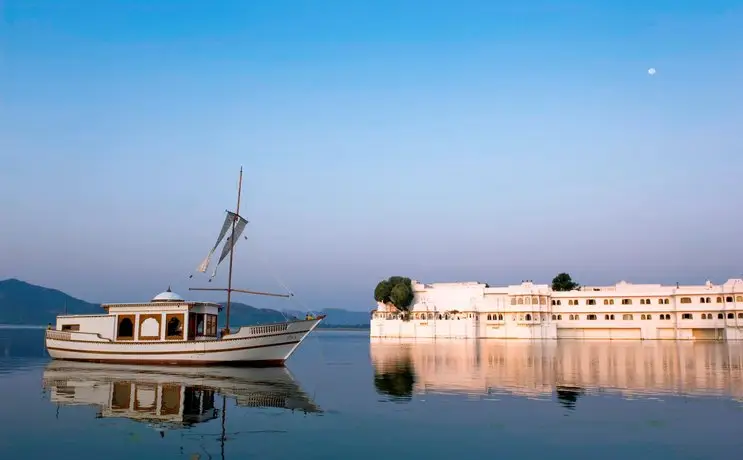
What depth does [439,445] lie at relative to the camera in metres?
13.8

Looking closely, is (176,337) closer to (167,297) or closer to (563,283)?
(167,297)

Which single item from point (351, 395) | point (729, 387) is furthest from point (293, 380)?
point (729, 387)

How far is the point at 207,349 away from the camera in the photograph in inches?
1377

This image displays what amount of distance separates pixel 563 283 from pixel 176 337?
88.6 metres

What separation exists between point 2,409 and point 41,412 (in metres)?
1.75

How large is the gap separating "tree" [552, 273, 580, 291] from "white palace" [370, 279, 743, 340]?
14713 millimetres

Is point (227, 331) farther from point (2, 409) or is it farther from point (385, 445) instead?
point (385, 445)

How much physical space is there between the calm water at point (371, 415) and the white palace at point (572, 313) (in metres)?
58.7

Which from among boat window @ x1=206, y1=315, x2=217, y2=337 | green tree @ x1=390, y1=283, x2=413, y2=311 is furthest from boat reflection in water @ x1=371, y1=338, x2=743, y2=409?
green tree @ x1=390, y1=283, x2=413, y2=311

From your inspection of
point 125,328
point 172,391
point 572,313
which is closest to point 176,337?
point 125,328

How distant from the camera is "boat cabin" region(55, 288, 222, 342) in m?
35.3

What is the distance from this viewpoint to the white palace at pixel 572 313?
270 ft

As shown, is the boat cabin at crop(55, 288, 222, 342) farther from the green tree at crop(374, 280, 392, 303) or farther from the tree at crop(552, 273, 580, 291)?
the tree at crop(552, 273, 580, 291)

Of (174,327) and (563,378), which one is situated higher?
(174,327)
